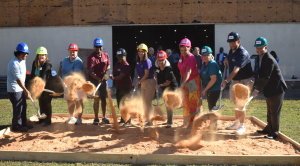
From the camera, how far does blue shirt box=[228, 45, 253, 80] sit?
5.46m

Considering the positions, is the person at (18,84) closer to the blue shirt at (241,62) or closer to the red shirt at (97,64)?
the red shirt at (97,64)

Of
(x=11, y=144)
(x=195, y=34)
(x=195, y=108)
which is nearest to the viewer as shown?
(x=11, y=144)

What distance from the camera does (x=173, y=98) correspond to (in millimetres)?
6148

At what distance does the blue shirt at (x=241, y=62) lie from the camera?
17.9 feet

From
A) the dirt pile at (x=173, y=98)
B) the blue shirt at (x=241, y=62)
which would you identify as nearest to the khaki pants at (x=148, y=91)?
the dirt pile at (x=173, y=98)

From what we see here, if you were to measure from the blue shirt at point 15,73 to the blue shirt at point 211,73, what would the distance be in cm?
385

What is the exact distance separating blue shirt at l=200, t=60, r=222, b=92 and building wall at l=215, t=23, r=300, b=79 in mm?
8928

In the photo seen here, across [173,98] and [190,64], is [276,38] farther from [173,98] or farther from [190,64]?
[173,98]

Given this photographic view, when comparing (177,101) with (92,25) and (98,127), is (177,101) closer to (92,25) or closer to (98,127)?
(98,127)

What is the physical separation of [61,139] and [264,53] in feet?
14.1

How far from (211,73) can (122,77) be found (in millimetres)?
2114

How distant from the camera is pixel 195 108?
6070 mm

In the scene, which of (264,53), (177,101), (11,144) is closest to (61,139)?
(11,144)

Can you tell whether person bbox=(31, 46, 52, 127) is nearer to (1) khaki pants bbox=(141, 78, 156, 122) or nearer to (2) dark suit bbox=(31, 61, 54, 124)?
(2) dark suit bbox=(31, 61, 54, 124)
